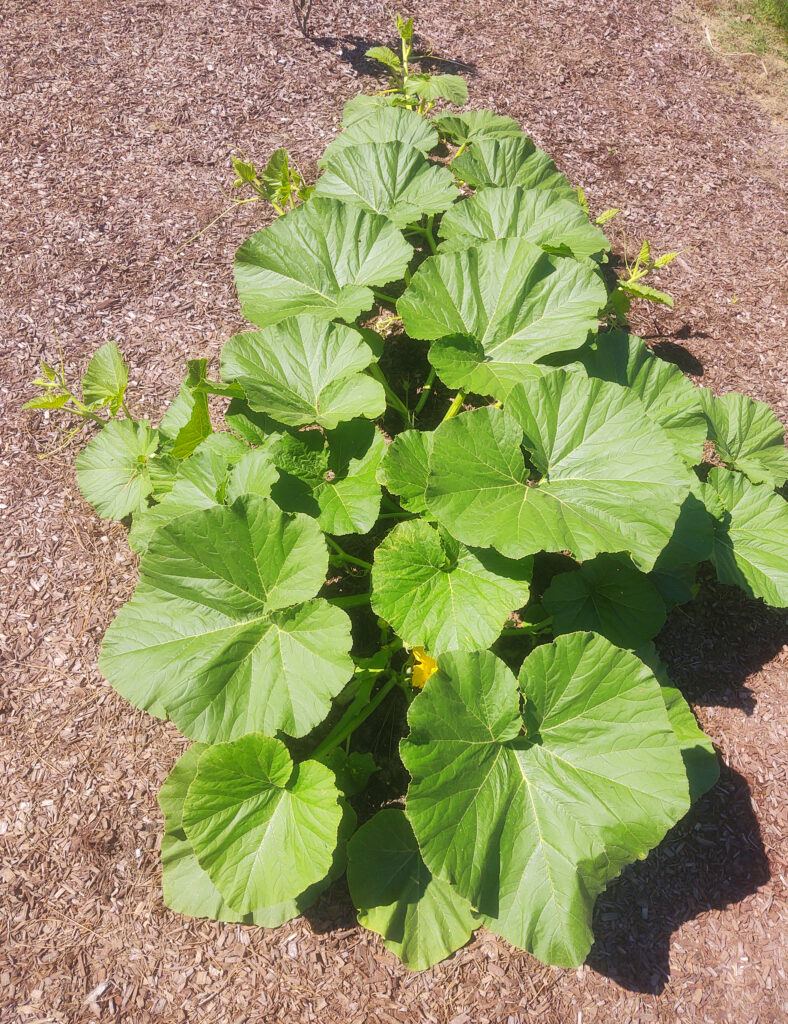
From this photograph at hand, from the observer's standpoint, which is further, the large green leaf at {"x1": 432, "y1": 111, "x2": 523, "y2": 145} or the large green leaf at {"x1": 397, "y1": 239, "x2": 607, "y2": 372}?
the large green leaf at {"x1": 432, "y1": 111, "x2": 523, "y2": 145}

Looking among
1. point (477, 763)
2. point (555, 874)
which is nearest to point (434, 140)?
point (477, 763)

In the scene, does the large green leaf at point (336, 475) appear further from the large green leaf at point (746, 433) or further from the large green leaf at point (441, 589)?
the large green leaf at point (746, 433)

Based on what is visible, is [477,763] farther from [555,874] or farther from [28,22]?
[28,22]

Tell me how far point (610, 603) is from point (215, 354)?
2095 millimetres

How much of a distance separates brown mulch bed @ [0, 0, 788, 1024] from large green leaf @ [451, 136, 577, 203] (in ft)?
2.56

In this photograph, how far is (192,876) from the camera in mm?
1996

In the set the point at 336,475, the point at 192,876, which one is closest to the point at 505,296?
the point at 336,475

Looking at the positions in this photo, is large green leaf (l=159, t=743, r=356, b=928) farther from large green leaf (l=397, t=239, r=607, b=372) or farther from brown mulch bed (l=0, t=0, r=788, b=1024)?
Answer: large green leaf (l=397, t=239, r=607, b=372)

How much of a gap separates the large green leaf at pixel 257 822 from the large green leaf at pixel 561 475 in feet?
2.64

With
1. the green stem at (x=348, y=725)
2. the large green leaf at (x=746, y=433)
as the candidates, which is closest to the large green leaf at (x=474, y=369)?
the large green leaf at (x=746, y=433)

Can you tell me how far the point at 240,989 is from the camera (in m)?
2.00

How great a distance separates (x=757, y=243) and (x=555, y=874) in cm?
357

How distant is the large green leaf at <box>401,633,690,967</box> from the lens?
1735 mm

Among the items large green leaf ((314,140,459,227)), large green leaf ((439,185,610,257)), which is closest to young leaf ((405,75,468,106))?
large green leaf ((314,140,459,227))
